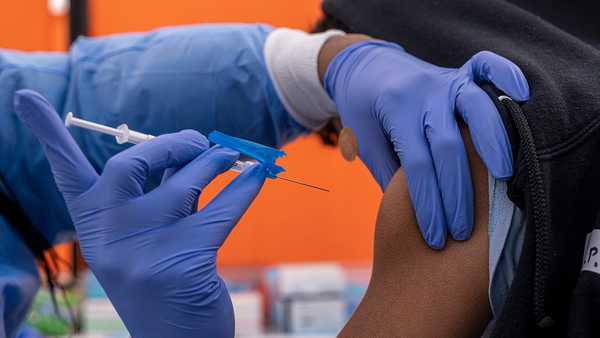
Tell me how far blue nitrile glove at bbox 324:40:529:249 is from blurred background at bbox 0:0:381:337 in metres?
1.15

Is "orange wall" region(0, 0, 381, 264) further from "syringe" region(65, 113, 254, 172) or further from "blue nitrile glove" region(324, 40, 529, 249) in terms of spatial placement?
"syringe" region(65, 113, 254, 172)

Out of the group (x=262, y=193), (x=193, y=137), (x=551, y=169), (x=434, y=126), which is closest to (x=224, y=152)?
(x=193, y=137)

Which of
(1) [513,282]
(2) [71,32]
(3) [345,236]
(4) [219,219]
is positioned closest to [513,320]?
(1) [513,282]

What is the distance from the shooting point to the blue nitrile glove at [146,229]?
2.53 feet

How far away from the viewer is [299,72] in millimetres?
1289

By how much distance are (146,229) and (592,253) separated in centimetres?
52

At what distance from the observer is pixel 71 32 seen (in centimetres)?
277

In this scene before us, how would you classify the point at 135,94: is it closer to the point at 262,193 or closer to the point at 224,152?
the point at 224,152

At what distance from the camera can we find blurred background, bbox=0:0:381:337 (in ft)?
7.48

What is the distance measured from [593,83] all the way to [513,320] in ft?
1.03

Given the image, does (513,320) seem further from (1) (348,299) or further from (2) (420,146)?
(1) (348,299)

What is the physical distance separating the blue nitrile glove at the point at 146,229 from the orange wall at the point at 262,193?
1.70 metres

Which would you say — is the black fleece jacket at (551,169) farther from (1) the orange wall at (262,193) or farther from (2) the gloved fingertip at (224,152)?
(1) the orange wall at (262,193)

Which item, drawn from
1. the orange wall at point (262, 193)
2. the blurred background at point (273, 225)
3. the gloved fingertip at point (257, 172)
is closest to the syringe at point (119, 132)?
the gloved fingertip at point (257, 172)
